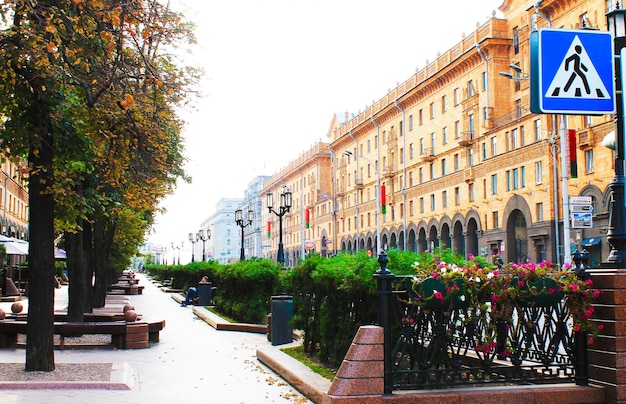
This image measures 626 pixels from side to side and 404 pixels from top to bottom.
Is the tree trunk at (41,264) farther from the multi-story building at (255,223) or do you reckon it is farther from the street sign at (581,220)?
the multi-story building at (255,223)

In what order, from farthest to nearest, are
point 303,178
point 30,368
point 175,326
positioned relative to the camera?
point 303,178, point 175,326, point 30,368

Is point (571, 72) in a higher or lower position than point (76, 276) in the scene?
higher

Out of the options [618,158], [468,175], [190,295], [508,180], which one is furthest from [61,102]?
[468,175]

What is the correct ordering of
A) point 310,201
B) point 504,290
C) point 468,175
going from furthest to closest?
point 310,201, point 468,175, point 504,290

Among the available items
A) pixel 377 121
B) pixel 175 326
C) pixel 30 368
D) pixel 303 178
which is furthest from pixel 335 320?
pixel 303 178

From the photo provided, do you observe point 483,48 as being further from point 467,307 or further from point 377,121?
point 467,307

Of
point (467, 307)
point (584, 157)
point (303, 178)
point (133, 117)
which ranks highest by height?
point (303, 178)

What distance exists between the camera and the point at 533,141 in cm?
4541

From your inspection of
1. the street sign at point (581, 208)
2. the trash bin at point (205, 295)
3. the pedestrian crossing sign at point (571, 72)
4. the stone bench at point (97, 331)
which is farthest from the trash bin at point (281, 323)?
the trash bin at point (205, 295)

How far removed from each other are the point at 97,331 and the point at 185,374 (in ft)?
13.2

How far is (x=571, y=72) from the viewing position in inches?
283

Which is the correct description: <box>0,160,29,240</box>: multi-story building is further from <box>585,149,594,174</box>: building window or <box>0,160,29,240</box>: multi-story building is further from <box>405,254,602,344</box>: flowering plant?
<box>405,254,602,344</box>: flowering plant

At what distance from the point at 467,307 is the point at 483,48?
158 ft

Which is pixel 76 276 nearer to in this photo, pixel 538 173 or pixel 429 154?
pixel 538 173
